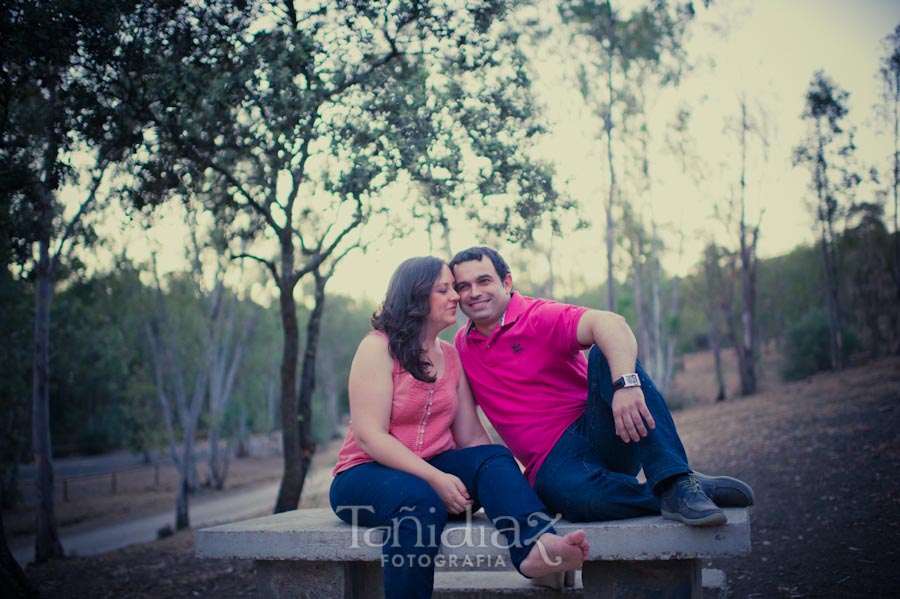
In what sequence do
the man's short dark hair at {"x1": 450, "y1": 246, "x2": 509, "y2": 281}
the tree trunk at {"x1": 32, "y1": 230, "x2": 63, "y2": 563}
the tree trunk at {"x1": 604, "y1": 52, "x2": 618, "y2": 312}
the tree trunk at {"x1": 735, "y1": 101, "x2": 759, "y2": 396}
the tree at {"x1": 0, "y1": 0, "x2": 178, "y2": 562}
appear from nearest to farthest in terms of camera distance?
the man's short dark hair at {"x1": 450, "y1": 246, "x2": 509, "y2": 281} → the tree at {"x1": 0, "y1": 0, "x2": 178, "y2": 562} → the tree trunk at {"x1": 32, "y1": 230, "x2": 63, "y2": 563} → the tree trunk at {"x1": 604, "y1": 52, "x2": 618, "y2": 312} → the tree trunk at {"x1": 735, "y1": 101, "x2": 759, "y2": 396}

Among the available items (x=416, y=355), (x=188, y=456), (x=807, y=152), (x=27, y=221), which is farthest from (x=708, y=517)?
(x=807, y=152)

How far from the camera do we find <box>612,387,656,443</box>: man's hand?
272 centimetres

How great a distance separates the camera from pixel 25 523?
16.7m

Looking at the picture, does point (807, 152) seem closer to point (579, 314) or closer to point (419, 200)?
point (419, 200)

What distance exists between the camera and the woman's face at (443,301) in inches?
122

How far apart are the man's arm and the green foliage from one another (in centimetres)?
2687

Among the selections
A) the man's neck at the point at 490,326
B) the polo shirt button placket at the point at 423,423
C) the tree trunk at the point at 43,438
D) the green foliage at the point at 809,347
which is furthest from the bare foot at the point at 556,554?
the green foliage at the point at 809,347

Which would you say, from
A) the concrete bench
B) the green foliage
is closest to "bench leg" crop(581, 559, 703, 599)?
the concrete bench


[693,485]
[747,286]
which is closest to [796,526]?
[693,485]

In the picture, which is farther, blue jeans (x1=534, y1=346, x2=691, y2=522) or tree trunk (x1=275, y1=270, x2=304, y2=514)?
tree trunk (x1=275, y1=270, x2=304, y2=514)

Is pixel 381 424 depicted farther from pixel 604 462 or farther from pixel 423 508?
pixel 604 462

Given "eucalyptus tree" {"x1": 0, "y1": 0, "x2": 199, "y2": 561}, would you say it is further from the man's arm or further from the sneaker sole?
the sneaker sole

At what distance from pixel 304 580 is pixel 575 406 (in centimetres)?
149

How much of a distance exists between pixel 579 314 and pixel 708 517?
1.04 meters
